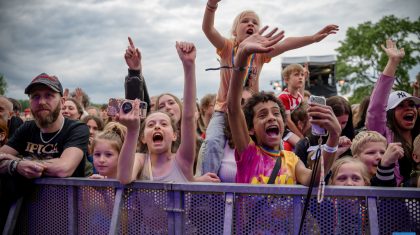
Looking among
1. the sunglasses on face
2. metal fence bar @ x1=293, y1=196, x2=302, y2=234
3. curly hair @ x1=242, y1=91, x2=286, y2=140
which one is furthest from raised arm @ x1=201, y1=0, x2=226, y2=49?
metal fence bar @ x1=293, y1=196, x2=302, y2=234

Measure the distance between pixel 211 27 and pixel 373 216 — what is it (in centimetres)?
251

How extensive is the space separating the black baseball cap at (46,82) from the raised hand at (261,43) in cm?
179

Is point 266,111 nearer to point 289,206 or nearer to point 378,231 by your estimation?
point 289,206

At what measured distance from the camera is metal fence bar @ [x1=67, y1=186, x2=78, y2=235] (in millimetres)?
2137

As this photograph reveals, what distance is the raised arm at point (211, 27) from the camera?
3377 millimetres

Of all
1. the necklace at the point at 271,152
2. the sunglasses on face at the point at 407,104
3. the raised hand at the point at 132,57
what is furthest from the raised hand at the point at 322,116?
the sunglasses on face at the point at 407,104

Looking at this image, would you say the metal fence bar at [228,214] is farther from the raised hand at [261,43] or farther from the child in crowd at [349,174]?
the child in crowd at [349,174]

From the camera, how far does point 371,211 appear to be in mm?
1671

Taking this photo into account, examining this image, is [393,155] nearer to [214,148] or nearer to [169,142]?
[214,148]

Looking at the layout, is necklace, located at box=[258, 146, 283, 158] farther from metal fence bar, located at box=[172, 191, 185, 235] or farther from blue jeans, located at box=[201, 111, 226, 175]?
metal fence bar, located at box=[172, 191, 185, 235]

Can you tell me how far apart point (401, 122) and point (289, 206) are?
236 cm

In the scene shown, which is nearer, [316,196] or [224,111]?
[316,196]

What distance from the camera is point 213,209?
1.89m

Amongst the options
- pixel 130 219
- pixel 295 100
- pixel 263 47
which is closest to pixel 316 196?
pixel 263 47
